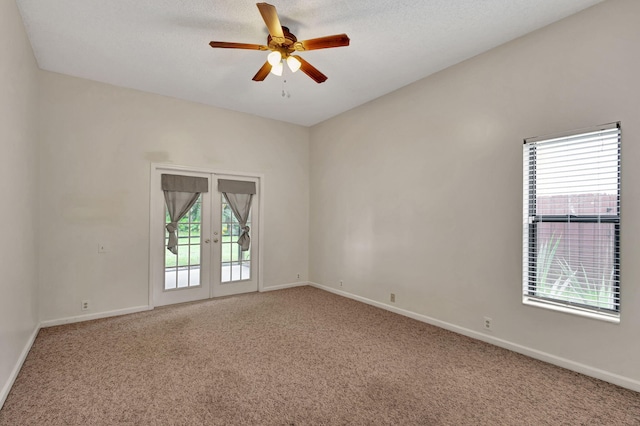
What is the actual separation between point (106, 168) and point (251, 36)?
2618 millimetres

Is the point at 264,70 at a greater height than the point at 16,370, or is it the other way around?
the point at 264,70

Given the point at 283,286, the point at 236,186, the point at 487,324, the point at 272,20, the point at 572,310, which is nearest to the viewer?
the point at 272,20

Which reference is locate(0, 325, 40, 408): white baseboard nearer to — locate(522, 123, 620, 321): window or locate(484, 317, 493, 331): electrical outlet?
locate(484, 317, 493, 331): electrical outlet

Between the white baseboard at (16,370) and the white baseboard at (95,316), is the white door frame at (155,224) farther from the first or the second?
the white baseboard at (16,370)

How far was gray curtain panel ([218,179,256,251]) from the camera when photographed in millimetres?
5113

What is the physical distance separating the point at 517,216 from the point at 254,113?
4.12m

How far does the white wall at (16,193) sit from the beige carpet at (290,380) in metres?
0.34

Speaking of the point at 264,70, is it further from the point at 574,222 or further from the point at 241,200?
the point at 574,222

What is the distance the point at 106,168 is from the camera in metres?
4.09

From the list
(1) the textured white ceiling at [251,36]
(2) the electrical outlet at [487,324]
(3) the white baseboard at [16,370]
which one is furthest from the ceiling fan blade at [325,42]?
(3) the white baseboard at [16,370]

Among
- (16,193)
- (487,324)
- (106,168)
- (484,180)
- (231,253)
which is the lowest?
(487,324)

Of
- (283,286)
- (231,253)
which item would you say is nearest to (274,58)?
(231,253)

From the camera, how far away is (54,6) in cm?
265

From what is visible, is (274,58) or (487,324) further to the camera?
(487,324)
